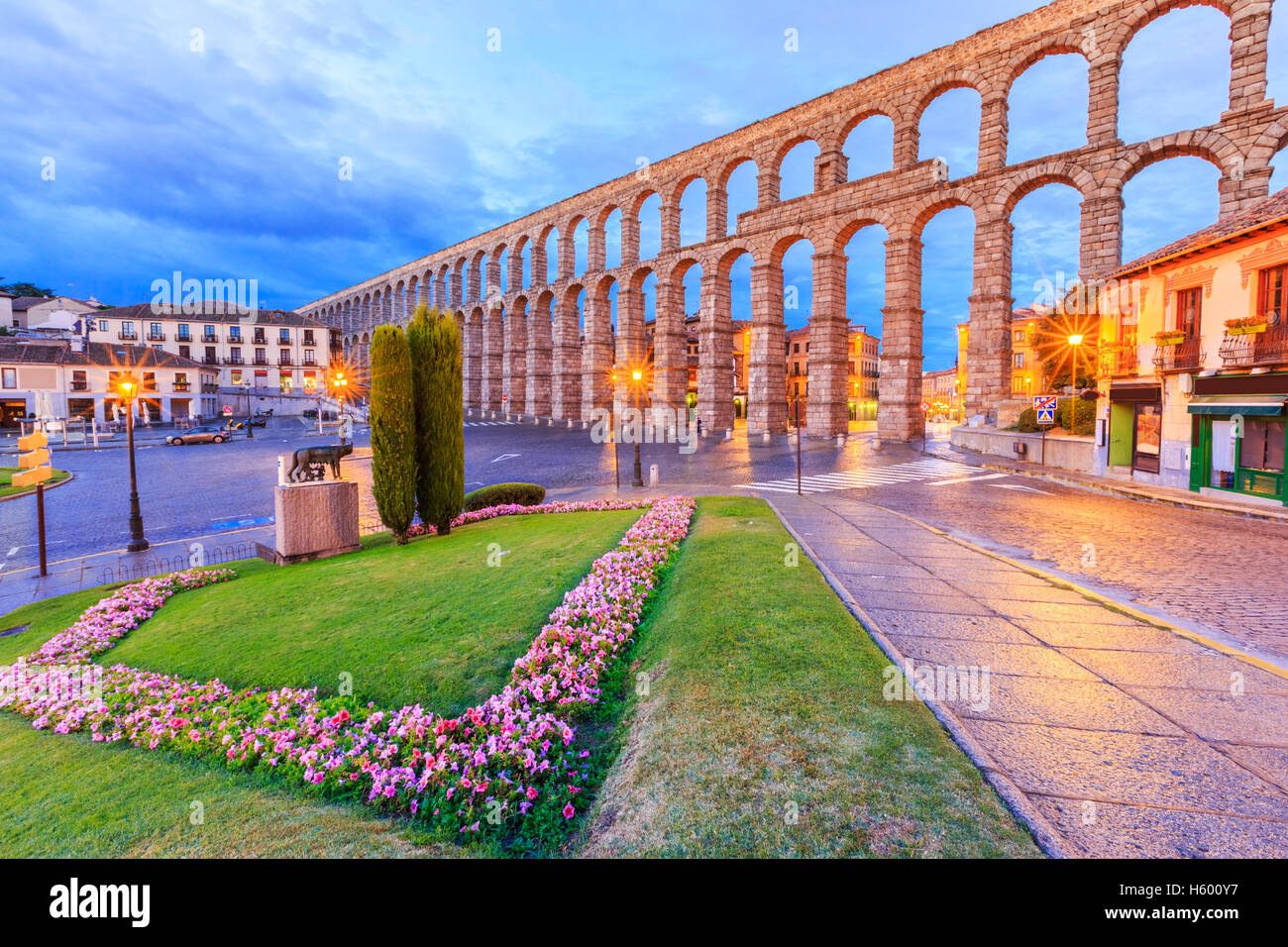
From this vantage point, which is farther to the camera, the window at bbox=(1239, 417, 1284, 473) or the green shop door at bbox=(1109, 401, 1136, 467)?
the green shop door at bbox=(1109, 401, 1136, 467)

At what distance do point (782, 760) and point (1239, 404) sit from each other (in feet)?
66.4

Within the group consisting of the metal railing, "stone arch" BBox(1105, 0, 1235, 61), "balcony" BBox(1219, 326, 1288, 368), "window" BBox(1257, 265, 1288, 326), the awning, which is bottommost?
the metal railing

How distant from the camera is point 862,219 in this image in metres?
37.1

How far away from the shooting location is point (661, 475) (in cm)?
2356

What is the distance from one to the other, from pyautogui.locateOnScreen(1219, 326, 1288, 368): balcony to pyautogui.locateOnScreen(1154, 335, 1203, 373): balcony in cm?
91

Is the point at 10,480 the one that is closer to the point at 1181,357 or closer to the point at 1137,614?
the point at 1137,614

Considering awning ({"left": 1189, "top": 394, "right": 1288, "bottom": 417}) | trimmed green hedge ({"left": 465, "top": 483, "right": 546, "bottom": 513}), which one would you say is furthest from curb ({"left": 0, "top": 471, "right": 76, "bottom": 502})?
awning ({"left": 1189, "top": 394, "right": 1288, "bottom": 417})

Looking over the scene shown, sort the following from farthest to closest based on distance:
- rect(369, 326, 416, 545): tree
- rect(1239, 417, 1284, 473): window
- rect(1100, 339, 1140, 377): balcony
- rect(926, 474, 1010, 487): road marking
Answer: rect(1100, 339, 1140, 377): balcony
rect(926, 474, 1010, 487): road marking
rect(1239, 417, 1284, 473): window
rect(369, 326, 416, 545): tree

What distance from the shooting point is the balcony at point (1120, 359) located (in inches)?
793

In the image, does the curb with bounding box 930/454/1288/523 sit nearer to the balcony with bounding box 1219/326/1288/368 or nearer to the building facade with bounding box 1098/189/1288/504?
the building facade with bounding box 1098/189/1288/504

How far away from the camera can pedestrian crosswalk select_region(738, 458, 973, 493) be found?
19.6 meters

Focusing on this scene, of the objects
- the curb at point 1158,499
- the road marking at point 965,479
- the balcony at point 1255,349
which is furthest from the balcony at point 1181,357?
the road marking at point 965,479
